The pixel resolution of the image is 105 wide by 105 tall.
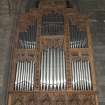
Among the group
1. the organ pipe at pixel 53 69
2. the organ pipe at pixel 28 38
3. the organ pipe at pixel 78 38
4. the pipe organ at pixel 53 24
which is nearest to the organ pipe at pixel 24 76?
the organ pipe at pixel 53 69

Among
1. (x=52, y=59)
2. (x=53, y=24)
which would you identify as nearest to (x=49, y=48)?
(x=52, y=59)

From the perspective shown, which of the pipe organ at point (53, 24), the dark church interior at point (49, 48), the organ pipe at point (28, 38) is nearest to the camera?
the dark church interior at point (49, 48)

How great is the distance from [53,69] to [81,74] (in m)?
1.22

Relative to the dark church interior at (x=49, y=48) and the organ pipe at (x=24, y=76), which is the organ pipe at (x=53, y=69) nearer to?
the dark church interior at (x=49, y=48)

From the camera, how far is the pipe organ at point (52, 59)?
14023 millimetres

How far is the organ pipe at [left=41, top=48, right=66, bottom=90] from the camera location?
46.6 feet

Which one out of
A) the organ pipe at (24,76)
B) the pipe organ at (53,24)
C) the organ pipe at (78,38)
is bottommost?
the organ pipe at (24,76)

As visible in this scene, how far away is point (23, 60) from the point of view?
15133mm

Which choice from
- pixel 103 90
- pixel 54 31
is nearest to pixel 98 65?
pixel 103 90

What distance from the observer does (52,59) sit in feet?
49.3

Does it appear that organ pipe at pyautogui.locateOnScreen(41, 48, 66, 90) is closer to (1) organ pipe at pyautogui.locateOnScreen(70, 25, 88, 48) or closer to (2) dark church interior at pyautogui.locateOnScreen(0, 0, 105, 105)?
(2) dark church interior at pyautogui.locateOnScreen(0, 0, 105, 105)

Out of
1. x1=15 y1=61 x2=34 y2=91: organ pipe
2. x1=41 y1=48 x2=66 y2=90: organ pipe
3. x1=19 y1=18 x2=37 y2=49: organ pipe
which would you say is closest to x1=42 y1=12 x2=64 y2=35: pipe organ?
x1=19 y1=18 x2=37 y2=49: organ pipe

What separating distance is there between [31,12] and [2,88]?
4.33m

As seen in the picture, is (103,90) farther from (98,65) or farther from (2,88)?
(2,88)
